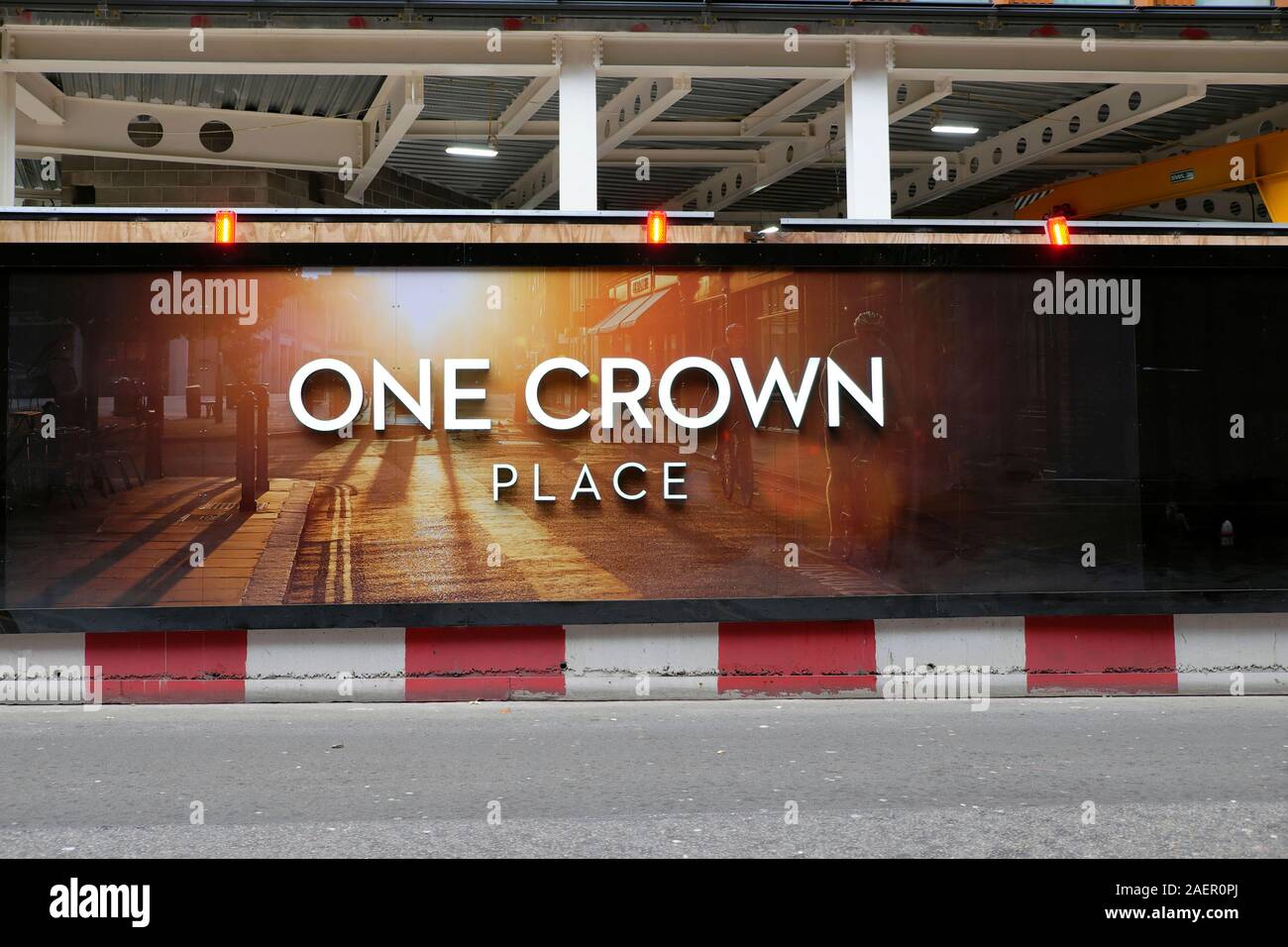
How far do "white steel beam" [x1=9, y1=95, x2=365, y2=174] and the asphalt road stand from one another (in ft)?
24.7

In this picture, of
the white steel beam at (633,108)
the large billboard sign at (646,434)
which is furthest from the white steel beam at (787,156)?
the large billboard sign at (646,434)

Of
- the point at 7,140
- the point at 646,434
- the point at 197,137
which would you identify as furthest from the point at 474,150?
the point at 646,434

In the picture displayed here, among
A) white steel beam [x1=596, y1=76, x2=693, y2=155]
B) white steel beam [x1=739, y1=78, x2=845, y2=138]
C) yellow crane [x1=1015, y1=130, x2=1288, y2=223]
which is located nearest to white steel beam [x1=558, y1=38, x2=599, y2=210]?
white steel beam [x1=596, y1=76, x2=693, y2=155]

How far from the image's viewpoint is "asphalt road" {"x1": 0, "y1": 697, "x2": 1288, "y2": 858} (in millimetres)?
5031

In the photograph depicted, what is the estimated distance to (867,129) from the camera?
31.8 ft

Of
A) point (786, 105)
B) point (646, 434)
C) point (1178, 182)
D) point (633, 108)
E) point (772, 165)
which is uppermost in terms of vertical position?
point (772, 165)

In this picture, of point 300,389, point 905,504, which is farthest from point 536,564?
point 905,504

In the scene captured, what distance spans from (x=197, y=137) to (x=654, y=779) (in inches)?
421

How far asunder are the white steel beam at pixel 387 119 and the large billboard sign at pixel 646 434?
8.78 feet

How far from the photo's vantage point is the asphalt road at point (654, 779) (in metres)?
5.03

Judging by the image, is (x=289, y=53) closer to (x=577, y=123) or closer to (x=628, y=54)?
(x=577, y=123)

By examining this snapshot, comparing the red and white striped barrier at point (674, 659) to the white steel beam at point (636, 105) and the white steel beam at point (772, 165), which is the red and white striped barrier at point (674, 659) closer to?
the white steel beam at point (636, 105)

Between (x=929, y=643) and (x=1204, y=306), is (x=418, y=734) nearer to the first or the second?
(x=929, y=643)
